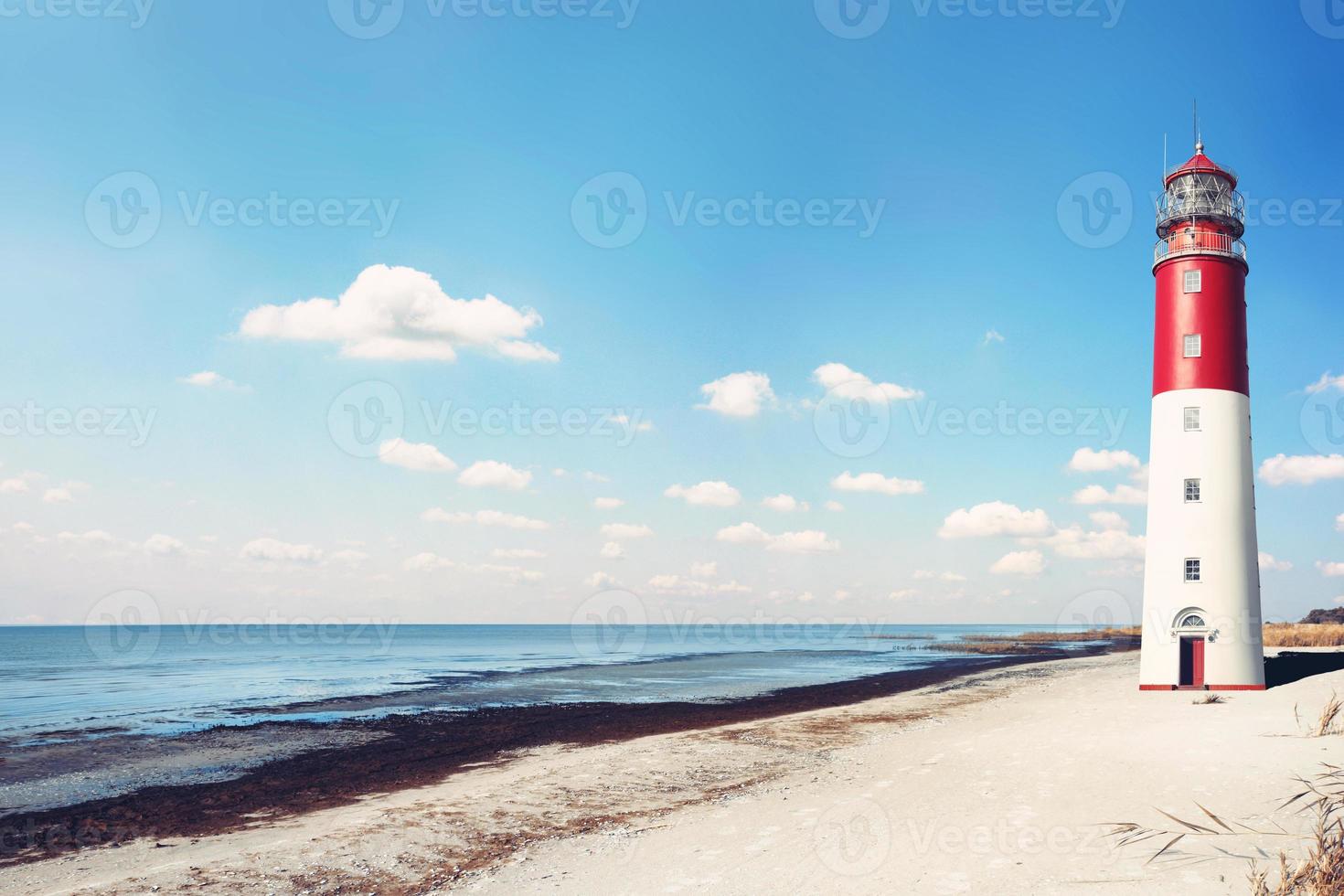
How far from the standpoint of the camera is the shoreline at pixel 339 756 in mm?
14781

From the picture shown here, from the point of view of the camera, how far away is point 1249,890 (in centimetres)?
834

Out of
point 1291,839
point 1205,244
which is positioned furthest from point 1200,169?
point 1291,839

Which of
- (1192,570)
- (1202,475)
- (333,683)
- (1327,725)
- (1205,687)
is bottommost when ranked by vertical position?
(333,683)

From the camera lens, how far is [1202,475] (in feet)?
81.2

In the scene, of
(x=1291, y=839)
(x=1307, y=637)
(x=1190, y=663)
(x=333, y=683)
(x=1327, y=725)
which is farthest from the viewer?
(x=1307, y=637)

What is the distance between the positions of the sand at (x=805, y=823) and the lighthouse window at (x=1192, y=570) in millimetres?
4806

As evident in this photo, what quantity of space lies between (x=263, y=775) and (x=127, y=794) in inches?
110

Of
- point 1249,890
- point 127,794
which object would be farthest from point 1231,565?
point 127,794

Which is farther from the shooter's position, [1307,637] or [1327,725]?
[1307,637]

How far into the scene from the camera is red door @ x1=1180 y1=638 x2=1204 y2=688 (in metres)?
24.7

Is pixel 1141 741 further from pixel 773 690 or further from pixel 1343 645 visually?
pixel 1343 645

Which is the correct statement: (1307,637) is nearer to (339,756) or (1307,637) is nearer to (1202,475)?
(1202,475)

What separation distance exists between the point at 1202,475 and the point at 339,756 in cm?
2707

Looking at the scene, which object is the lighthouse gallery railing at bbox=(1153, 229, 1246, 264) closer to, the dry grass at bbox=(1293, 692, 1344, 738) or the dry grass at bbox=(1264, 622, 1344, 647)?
the dry grass at bbox=(1293, 692, 1344, 738)
